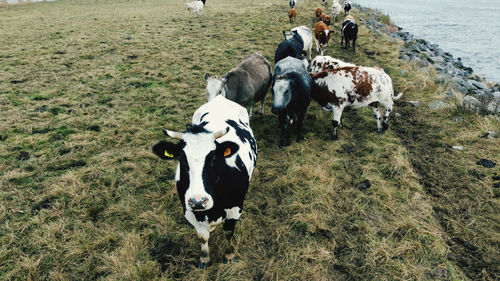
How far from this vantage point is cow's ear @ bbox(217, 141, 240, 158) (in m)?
2.75

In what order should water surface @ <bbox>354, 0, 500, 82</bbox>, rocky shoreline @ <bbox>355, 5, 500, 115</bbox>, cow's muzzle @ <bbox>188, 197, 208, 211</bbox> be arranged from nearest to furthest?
cow's muzzle @ <bbox>188, 197, 208, 211</bbox>, rocky shoreline @ <bbox>355, 5, 500, 115</bbox>, water surface @ <bbox>354, 0, 500, 82</bbox>

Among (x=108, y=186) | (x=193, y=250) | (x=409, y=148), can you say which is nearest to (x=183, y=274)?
(x=193, y=250)

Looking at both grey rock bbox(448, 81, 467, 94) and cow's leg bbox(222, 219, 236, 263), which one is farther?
grey rock bbox(448, 81, 467, 94)

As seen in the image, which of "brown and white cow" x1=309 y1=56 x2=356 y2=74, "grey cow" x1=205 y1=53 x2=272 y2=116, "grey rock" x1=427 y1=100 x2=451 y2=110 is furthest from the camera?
"brown and white cow" x1=309 y1=56 x2=356 y2=74

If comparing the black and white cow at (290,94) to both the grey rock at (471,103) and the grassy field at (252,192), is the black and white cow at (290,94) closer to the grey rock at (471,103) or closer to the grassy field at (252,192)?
the grassy field at (252,192)

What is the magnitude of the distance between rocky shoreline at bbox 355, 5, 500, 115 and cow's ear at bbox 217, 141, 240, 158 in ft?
23.2

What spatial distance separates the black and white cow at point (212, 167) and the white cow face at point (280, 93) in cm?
152

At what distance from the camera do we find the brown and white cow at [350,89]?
6.04m

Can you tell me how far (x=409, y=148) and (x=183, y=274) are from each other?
540 cm

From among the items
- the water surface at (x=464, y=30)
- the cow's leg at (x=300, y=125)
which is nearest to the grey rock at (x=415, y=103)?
the cow's leg at (x=300, y=125)

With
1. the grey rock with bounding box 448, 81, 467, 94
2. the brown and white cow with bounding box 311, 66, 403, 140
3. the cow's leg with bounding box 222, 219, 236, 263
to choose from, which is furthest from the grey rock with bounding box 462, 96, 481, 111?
the cow's leg with bounding box 222, 219, 236, 263

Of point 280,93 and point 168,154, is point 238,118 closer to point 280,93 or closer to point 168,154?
point 168,154

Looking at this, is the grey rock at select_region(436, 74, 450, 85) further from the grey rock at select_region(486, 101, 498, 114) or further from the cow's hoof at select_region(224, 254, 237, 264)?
the cow's hoof at select_region(224, 254, 237, 264)

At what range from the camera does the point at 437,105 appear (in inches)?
291
